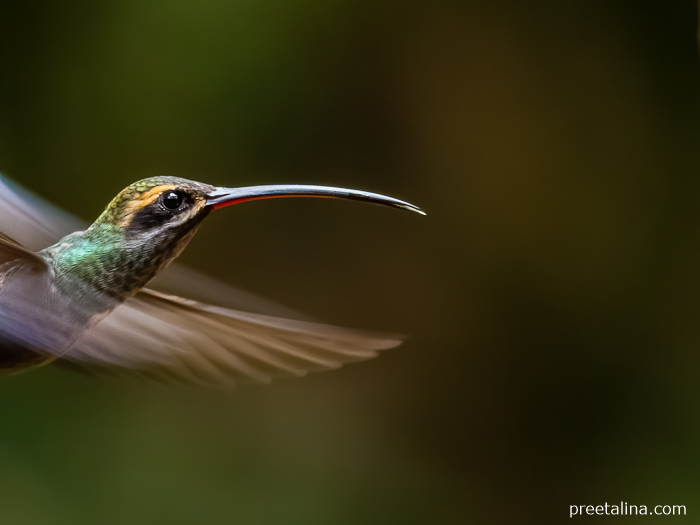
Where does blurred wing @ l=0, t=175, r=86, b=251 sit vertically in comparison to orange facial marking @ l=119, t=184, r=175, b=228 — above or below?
above

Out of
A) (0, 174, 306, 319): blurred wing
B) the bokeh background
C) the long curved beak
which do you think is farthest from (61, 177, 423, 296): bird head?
the bokeh background

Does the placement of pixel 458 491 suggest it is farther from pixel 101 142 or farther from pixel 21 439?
pixel 101 142

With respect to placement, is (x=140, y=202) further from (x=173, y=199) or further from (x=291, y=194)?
(x=291, y=194)

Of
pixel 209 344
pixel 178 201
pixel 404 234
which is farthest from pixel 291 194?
pixel 404 234

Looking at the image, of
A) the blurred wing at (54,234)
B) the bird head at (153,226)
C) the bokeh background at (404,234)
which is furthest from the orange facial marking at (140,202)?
the bokeh background at (404,234)

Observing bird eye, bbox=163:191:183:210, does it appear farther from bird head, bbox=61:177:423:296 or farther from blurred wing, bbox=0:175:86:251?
blurred wing, bbox=0:175:86:251

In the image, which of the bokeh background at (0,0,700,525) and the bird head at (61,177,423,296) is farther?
the bokeh background at (0,0,700,525)
